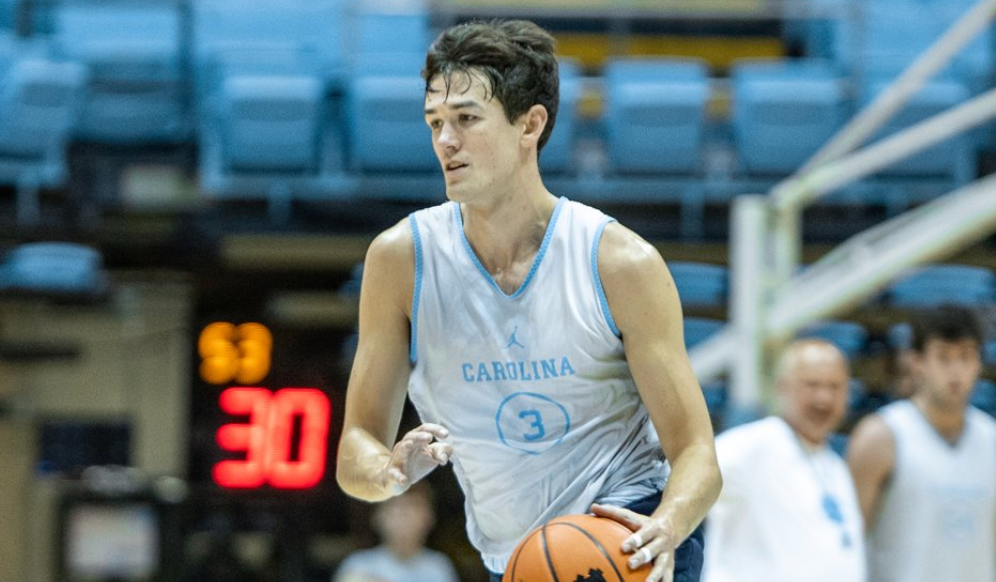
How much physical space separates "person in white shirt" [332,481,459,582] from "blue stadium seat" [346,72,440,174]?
5.95 feet

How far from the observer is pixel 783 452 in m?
5.09

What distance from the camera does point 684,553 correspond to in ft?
9.63

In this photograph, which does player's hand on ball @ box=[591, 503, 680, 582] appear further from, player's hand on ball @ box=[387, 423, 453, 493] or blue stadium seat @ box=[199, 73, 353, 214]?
blue stadium seat @ box=[199, 73, 353, 214]

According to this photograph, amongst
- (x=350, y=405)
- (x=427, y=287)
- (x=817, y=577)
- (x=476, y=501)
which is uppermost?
(x=427, y=287)

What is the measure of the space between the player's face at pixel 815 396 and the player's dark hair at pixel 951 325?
1.02 ft

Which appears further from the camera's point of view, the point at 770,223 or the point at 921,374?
the point at 770,223

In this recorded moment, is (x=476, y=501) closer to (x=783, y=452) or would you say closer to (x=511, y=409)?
(x=511, y=409)

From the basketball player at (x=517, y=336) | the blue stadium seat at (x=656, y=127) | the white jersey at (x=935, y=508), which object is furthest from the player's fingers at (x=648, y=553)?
the blue stadium seat at (x=656, y=127)

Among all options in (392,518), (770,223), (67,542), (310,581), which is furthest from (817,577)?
(67,542)

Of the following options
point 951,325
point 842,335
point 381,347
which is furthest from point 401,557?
point 381,347

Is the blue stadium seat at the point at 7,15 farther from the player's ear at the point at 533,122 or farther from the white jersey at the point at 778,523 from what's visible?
the player's ear at the point at 533,122

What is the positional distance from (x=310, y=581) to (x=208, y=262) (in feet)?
6.35

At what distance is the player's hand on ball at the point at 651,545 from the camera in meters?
2.57

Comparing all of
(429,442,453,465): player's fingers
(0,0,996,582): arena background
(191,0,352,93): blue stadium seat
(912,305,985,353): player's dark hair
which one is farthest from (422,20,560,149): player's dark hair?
(191,0,352,93): blue stadium seat
